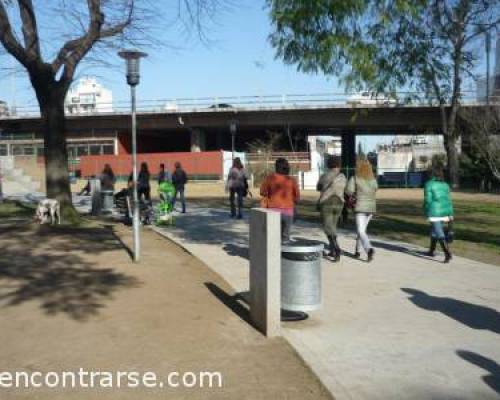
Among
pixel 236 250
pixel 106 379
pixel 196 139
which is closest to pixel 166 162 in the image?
pixel 196 139

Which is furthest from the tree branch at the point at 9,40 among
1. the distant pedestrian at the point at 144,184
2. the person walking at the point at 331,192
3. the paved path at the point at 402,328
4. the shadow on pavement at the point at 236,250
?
the person walking at the point at 331,192

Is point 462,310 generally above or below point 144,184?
below

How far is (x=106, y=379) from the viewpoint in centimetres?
491

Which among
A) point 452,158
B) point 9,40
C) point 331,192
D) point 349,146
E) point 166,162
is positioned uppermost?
point 9,40

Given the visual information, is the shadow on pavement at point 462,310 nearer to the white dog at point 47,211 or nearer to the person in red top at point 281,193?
the person in red top at point 281,193

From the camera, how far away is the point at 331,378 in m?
4.91

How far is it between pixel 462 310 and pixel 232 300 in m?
2.60

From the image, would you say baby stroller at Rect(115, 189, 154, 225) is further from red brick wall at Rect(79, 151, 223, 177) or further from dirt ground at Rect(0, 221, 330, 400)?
red brick wall at Rect(79, 151, 223, 177)

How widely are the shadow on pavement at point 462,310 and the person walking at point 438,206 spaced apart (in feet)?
8.09

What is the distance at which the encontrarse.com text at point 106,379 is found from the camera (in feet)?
15.7

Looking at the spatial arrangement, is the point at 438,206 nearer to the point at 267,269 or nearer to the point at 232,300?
the point at 232,300

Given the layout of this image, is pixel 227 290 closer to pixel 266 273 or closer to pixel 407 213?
pixel 266 273

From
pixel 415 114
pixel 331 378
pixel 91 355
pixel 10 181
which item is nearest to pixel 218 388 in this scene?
pixel 331 378

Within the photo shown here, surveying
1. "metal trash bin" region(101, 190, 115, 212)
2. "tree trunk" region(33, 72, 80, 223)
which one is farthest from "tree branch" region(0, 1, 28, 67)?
"metal trash bin" region(101, 190, 115, 212)
